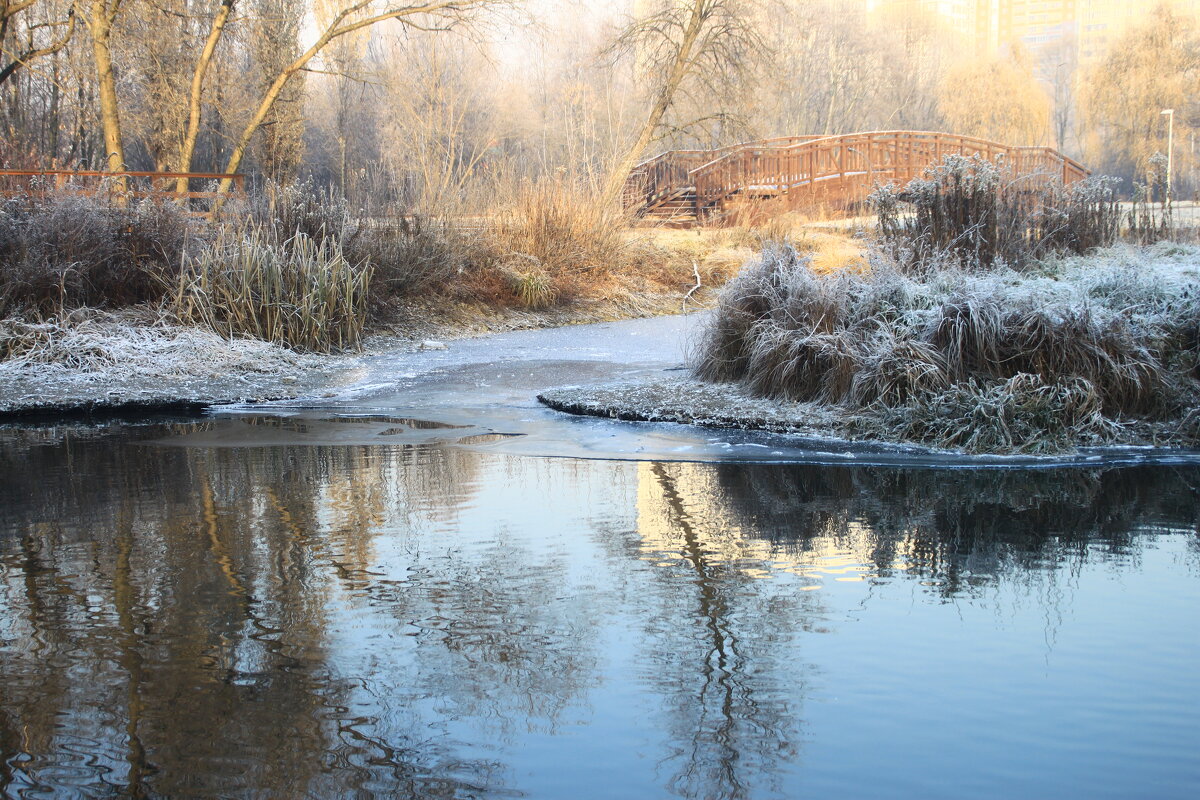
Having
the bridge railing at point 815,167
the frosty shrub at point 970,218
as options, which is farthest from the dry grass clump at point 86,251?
the bridge railing at point 815,167

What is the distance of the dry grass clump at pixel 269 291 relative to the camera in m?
11.8

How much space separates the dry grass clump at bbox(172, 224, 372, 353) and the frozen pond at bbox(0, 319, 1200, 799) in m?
5.33

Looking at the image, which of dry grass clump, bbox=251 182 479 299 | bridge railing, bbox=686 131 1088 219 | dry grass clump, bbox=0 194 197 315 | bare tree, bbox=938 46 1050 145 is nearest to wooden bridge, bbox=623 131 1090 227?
bridge railing, bbox=686 131 1088 219

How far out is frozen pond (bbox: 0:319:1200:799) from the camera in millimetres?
2859

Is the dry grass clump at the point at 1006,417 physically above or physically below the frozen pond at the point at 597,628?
above

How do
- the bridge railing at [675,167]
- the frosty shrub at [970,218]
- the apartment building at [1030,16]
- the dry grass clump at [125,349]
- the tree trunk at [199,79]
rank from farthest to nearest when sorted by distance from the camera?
the apartment building at [1030,16] < the bridge railing at [675,167] < the tree trunk at [199,79] < the dry grass clump at [125,349] < the frosty shrub at [970,218]

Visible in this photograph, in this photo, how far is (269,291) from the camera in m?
12.0

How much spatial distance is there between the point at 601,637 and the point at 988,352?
189 inches

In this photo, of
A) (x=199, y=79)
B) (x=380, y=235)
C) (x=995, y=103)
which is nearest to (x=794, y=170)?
(x=199, y=79)

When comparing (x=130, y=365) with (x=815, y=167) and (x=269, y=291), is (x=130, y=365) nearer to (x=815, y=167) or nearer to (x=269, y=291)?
(x=269, y=291)

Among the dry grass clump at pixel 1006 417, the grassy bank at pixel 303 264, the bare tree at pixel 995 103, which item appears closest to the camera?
the dry grass clump at pixel 1006 417

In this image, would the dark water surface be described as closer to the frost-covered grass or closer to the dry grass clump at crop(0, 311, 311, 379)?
the frost-covered grass

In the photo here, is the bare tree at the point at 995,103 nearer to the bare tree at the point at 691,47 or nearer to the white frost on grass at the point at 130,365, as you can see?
the bare tree at the point at 691,47

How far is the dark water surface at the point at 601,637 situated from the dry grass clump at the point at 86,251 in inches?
217
